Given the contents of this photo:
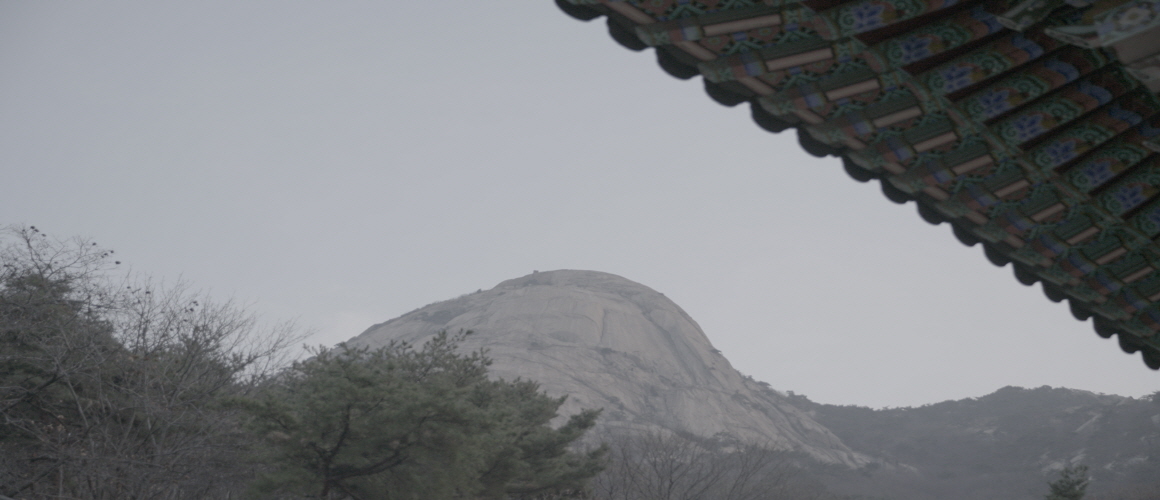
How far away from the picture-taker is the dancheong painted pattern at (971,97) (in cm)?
193

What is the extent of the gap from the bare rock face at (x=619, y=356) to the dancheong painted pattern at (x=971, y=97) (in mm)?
40605

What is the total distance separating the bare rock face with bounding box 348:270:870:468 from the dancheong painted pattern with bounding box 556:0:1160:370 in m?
40.6

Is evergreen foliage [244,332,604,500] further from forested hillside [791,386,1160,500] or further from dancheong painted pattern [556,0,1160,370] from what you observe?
forested hillside [791,386,1160,500]

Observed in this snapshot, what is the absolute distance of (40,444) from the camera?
1001cm

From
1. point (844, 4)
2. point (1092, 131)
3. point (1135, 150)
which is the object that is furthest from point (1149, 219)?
point (844, 4)

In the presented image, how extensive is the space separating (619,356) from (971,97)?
5509cm

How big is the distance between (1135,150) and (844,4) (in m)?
1.24

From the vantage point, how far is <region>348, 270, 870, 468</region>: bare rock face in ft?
163

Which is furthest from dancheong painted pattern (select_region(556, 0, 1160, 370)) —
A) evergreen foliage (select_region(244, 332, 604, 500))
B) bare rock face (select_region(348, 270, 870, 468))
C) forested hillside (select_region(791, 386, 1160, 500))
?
bare rock face (select_region(348, 270, 870, 468))

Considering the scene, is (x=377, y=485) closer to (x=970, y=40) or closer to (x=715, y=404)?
(x=970, y=40)

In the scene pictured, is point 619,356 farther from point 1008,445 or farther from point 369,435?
point 369,435

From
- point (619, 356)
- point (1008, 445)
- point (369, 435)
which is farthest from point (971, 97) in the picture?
point (1008, 445)

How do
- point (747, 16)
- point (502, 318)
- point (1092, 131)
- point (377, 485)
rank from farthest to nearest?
point (502, 318)
point (377, 485)
point (1092, 131)
point (747, 16)

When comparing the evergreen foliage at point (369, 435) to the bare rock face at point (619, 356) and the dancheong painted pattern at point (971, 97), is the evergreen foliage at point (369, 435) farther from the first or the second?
the bare rock face at point (619, 356)
